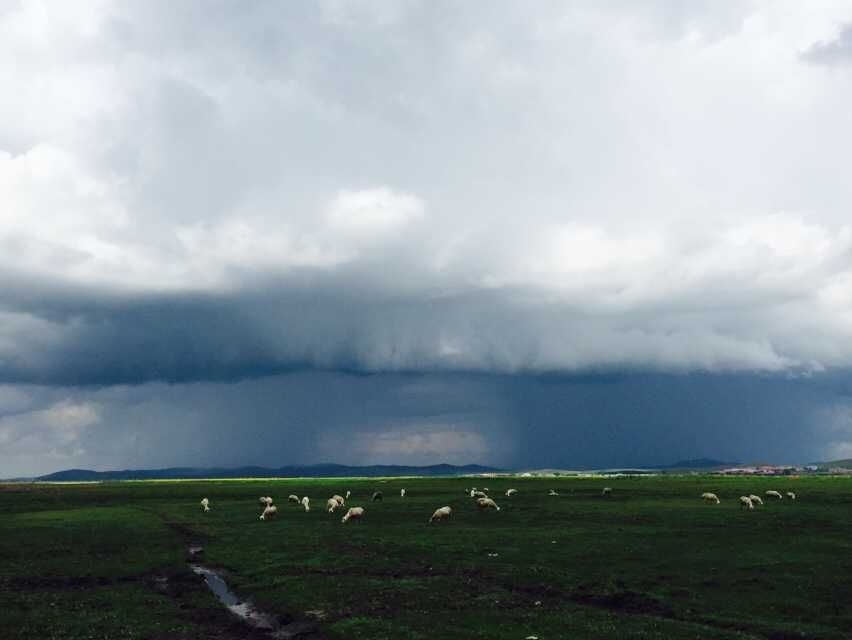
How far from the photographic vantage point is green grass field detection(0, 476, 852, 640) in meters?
33.1

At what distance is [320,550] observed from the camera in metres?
52.7

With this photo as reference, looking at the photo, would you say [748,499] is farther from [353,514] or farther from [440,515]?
[353,514]

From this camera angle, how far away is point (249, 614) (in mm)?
37438

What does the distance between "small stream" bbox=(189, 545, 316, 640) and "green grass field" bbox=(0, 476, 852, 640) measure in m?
0.78

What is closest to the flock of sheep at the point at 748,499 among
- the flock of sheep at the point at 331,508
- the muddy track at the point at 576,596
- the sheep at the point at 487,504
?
the sheep at the point at 487,504

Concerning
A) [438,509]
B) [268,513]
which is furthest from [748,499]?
[268,513]

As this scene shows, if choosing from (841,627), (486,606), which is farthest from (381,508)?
(841,627)

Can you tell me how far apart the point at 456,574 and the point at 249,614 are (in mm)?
13347

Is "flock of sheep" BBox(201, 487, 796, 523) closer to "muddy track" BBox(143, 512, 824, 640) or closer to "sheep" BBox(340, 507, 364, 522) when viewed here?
"sheep" BBox(340, 507, 364, 522)

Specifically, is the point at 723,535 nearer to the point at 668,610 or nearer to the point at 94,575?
the point at 668,610

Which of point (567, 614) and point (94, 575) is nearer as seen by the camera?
point (567, 614)

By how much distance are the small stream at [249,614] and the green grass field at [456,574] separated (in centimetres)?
78

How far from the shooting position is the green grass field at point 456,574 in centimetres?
3308

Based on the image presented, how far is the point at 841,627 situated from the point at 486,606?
16723 millimetres
